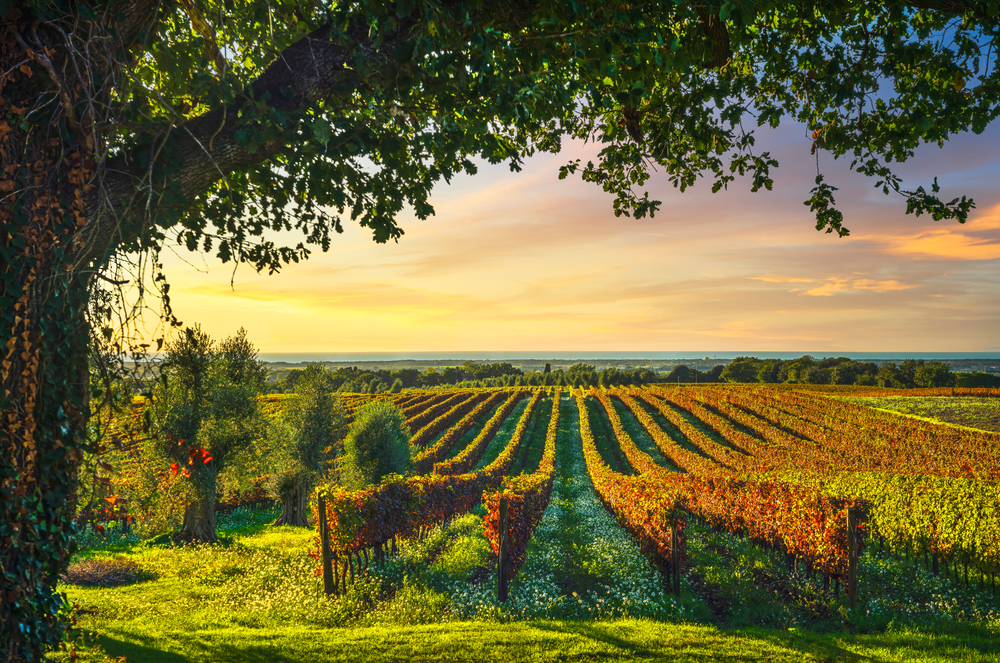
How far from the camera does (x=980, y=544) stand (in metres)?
10.9

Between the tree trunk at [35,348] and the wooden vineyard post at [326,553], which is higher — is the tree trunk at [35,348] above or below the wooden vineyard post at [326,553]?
above

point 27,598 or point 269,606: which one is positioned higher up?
point 27,598

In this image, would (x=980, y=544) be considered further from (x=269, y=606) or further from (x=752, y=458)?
(x=752, y=458)

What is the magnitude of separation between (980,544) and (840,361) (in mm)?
104087

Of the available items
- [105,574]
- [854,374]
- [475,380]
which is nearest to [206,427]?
[105,574]

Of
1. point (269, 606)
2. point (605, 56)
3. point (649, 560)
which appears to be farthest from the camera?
point (649, 560)

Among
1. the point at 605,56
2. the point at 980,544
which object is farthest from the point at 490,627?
the point at 980,544

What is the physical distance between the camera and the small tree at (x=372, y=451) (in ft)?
80.4

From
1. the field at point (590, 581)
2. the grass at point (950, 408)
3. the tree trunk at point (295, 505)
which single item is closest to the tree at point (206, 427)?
the field at point (590, 581)

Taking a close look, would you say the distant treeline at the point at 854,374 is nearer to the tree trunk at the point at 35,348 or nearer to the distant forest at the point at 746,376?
the distant forest at the point at 746,376

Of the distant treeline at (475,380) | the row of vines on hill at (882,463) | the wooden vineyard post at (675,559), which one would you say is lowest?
the distant treeline at (475,380)

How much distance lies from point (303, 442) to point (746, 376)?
364 ft

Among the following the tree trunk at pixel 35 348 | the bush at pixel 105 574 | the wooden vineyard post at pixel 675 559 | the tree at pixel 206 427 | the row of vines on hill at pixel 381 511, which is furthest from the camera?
the tree at pixel 206 427

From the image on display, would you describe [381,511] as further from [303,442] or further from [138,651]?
[303,442]
